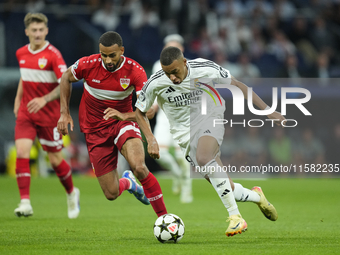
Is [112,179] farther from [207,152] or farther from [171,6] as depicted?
[171,6]

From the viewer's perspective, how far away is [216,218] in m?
7.68

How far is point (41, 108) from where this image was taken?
7.86m

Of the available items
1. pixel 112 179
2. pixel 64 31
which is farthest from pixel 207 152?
pixel 64 31

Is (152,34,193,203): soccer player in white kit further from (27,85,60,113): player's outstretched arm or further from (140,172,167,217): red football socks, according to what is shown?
(140,172,167,217): red football socks

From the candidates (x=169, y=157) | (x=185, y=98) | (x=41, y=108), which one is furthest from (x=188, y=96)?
(x=169, y=157)

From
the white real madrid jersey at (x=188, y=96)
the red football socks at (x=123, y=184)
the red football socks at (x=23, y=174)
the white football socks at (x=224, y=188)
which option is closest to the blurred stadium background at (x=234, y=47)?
the red football socks at (x=23, y=174)

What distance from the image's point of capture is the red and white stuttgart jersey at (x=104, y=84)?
623cm

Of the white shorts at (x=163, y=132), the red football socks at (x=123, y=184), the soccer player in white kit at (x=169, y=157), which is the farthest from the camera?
the white shorts at (x=163, y=132)

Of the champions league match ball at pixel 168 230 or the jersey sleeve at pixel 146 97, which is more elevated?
the jersey sleeve at pixel 146 97

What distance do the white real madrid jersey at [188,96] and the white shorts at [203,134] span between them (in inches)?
1.7

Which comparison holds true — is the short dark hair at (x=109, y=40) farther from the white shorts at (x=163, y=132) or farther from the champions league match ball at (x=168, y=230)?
the white shorts at (x=163, y=132)

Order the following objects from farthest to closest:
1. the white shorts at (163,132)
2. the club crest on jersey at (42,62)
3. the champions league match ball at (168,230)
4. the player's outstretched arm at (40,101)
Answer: the white shorts at (163,132), the club crest on jersey at (42,62), the player's outstretched arm at (40,101), the champions league match ball at (168,230)

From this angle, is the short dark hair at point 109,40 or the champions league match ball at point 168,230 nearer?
the champions league match ball at point 168,230

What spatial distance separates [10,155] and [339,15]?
12044mm
